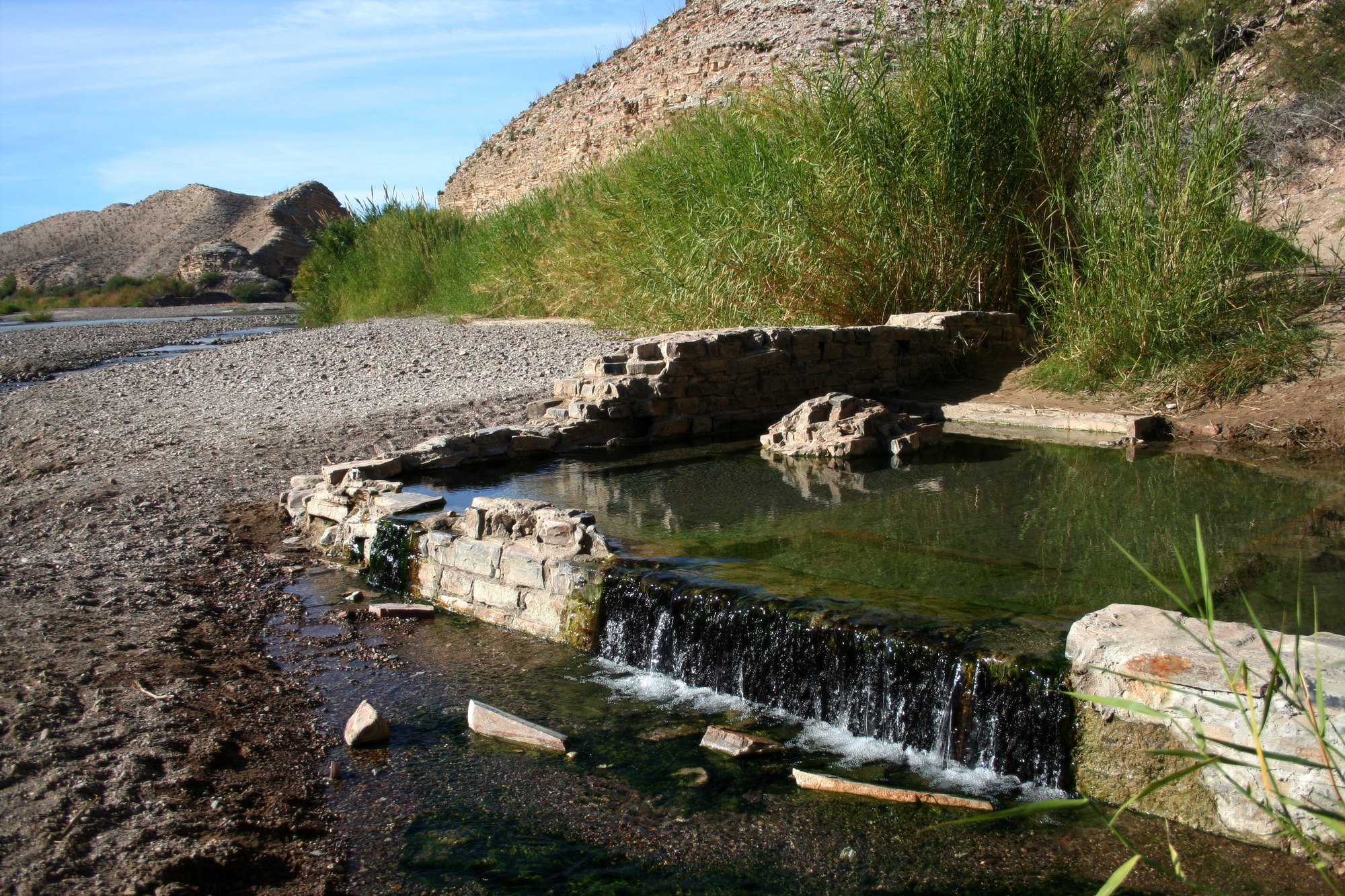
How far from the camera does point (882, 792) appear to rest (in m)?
2.62

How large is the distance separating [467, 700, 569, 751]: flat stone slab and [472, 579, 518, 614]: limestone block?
3.36 ft

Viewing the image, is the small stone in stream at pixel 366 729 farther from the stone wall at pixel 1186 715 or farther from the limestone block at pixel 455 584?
the stone wall at pixel 1186 715

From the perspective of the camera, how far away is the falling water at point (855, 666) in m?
2.77

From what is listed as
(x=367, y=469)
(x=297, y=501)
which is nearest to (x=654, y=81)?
(x=367, y=469)

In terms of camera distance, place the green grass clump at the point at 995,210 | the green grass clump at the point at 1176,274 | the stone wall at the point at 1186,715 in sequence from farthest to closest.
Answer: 1. the green grass clump at the point at 995,210
2. the green grass clump at the point at 1176,274
3. the stone wall at the point at 1186,715

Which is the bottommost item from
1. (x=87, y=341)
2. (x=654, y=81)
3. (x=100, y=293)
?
(x=87, y=341)

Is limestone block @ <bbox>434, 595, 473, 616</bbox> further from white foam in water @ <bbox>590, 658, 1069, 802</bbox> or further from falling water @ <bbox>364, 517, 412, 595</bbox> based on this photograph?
white foam in water @ <bbox>590, 658, 1069, 802</bbox>

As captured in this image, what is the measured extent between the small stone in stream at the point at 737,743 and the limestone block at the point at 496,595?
1452mm

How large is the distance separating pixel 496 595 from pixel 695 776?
1.73 metres

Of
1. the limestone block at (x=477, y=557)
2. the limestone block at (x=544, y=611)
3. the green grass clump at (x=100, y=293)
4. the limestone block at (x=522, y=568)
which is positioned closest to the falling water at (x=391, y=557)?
the limestone block at (x=477, y=557)

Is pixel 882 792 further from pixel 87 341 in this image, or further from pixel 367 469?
pixel 87 341

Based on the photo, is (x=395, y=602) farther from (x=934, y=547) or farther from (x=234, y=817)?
(x=934, y=547)

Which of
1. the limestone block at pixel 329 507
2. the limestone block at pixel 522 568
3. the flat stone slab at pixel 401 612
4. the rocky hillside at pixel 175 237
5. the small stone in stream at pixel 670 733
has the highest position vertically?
the rocky hillside at pixel 175 237

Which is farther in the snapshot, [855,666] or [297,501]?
[297,501]
